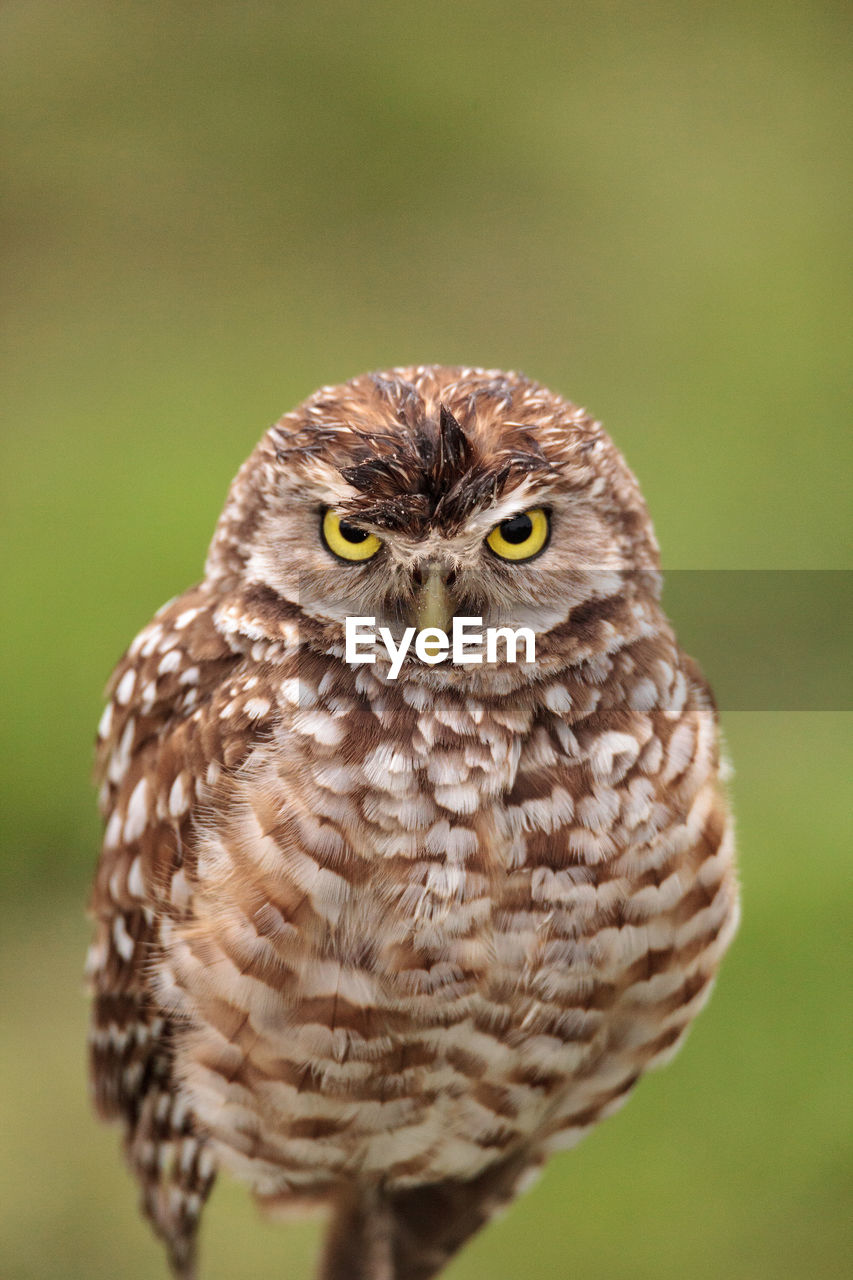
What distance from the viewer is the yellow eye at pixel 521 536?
0.98m

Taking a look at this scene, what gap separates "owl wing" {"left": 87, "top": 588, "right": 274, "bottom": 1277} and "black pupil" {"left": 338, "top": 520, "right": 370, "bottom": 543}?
215 mm

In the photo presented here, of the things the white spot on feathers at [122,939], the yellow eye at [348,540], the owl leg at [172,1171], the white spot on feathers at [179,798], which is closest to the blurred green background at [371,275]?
the owl leg at [172,1171]

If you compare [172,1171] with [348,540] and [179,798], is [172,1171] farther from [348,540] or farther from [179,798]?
[348,540]

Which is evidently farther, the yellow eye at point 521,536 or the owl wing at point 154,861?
the owl wing at point 154,861

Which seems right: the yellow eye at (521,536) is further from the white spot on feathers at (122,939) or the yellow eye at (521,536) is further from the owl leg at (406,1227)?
the owl leg at (406,1227)

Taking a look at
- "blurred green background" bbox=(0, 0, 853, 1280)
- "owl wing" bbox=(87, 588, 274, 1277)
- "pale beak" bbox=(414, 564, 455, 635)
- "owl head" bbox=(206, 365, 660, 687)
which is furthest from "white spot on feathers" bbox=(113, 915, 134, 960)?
"blurred green background" bbox=(0, 0, 853, 1280)

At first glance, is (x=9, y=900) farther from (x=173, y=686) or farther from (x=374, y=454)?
(x=374, y=454)

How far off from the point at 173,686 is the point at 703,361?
2290mm

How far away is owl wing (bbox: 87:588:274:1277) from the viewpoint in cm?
117

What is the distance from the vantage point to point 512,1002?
1127mm

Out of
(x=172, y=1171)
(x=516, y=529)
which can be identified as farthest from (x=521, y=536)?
(x=172, y=1171)

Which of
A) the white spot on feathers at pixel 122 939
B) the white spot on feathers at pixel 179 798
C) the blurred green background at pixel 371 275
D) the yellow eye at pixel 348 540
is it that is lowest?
the white spot on feathers at pixel 122 939

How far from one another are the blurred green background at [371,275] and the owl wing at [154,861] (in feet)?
3.28

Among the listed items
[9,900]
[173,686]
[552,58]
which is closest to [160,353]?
[552,58]
